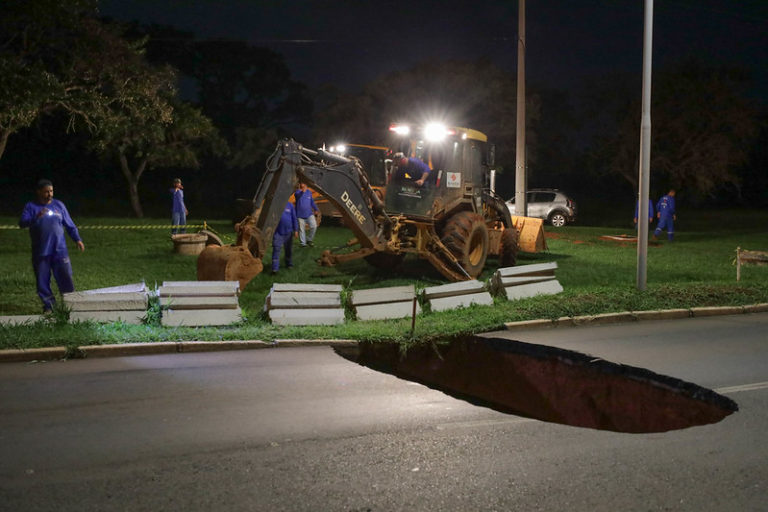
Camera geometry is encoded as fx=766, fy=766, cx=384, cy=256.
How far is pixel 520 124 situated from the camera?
19.7 m

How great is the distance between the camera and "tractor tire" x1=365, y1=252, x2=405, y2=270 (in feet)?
52.3

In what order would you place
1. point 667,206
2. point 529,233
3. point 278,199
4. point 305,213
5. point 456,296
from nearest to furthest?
point 278,199
point 456,296
point 305,213
point 529,233
point 667,206

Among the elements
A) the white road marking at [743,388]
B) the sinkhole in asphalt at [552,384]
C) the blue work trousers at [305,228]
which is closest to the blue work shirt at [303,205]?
the blue work trousers at [305,228]

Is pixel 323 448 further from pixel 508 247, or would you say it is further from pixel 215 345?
pixel 508 247

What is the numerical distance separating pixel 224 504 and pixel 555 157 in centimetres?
4991

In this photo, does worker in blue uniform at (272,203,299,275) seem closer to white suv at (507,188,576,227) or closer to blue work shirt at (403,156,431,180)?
blue work shirt at (403,156,431,180)

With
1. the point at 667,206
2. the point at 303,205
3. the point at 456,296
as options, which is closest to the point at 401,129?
the point at 456,296

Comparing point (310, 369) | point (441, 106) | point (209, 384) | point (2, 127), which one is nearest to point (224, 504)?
point (209, 384)

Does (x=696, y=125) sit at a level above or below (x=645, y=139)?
above

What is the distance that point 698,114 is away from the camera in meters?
44.8

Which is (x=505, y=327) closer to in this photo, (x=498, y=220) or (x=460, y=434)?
(x=460, y=434)

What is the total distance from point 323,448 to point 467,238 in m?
9.55

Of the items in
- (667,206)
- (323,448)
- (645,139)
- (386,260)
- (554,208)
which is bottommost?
(323,448)

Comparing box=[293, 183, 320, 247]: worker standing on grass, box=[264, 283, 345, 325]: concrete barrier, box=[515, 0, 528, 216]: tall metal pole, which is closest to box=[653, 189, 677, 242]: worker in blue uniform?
box=[515, 0, 528, 216]: tall metal pole
